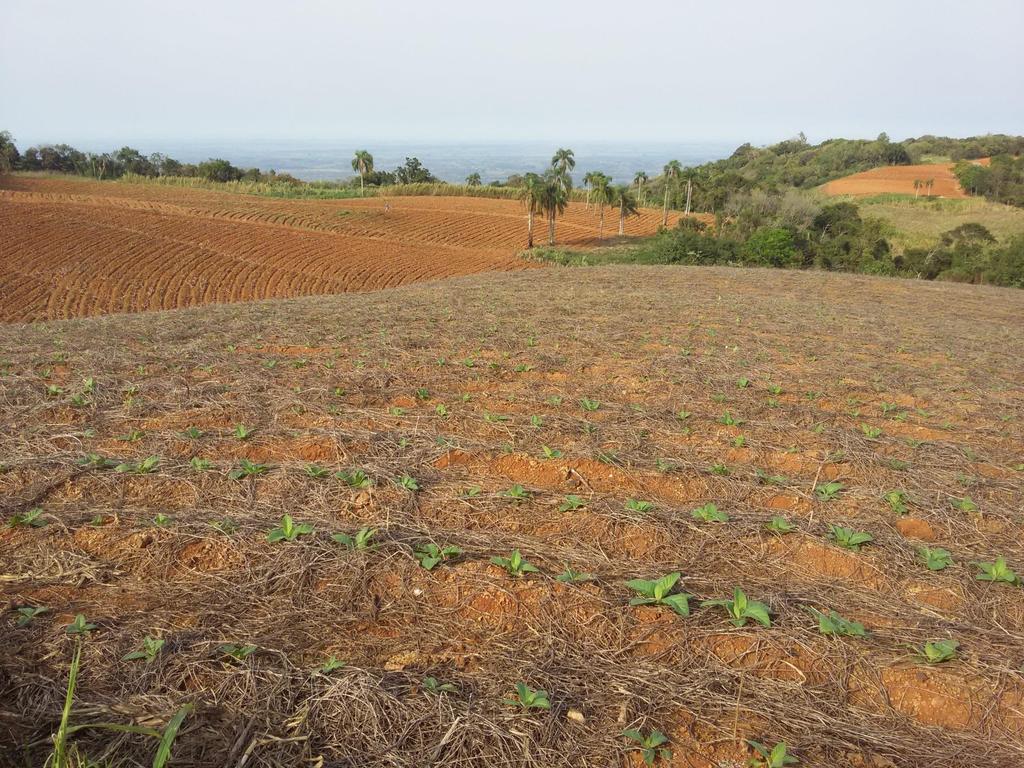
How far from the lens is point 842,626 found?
2867 millimetres

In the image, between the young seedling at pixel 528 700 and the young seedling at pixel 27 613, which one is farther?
the young seedling at pixel 27 613

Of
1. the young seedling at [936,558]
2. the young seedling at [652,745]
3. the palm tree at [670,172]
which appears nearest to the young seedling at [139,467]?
the young seedling at [652,745]

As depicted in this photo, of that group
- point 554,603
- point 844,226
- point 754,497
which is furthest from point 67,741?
point 844,226

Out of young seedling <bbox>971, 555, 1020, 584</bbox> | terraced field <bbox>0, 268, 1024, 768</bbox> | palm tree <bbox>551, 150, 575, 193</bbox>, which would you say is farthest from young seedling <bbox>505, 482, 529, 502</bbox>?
palm tree <bbox>551, 150, 575, 193</bbox>

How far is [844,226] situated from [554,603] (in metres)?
40.3

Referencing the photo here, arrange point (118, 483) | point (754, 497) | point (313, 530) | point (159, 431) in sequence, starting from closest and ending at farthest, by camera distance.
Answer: point (313, 530), point (118, 483), point (754, 497), point (159, 431)

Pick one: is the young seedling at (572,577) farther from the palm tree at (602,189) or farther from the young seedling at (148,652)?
the palm tree at (602,189)

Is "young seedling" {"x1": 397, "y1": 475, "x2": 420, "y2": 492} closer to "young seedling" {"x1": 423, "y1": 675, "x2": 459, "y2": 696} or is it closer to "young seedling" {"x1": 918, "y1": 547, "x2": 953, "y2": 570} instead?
"young seedling" {"x1": 423, "y1": 675, "x2": 459, "y2": 696}

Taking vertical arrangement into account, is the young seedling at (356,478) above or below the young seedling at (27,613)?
above

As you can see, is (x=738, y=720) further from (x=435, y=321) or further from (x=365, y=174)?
(x=365, y=174)

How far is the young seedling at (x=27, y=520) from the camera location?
343 cm

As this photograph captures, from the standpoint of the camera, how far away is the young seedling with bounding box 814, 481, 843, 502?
426 centimetres

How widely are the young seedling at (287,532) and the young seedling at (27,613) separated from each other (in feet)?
3.33

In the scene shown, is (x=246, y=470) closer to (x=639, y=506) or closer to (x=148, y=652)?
(x=148, y=652)
